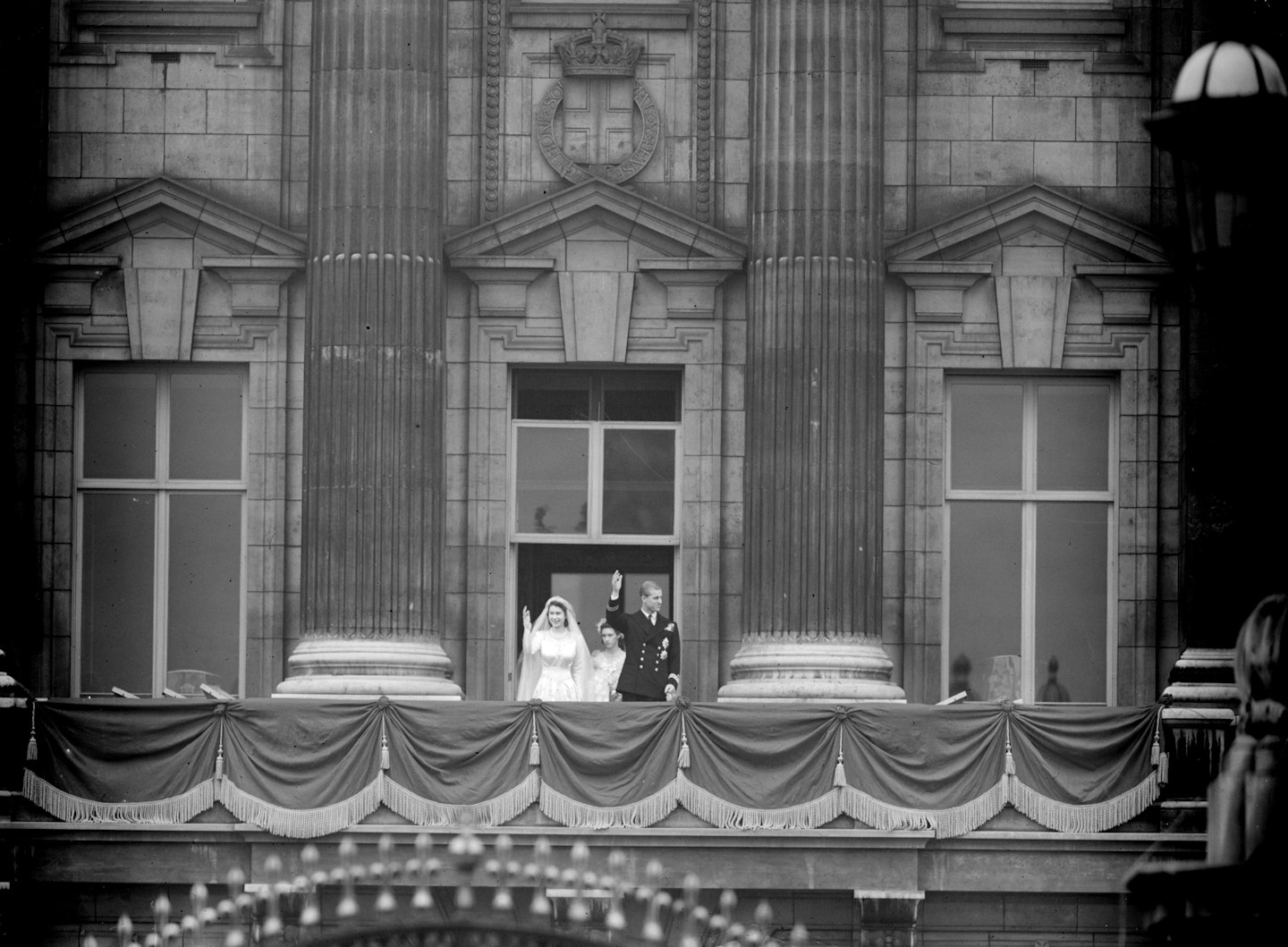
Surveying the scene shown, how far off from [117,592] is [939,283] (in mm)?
11060

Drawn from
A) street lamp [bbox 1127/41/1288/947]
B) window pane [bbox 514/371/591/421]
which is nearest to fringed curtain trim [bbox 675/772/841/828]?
window pane [bbox 514/371/591/421]

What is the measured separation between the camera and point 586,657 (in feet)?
93.1

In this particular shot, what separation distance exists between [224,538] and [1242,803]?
1960 centimetres

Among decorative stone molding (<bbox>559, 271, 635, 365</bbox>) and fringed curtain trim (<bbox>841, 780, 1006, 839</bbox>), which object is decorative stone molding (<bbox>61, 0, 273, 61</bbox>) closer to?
decorative stone molding (<bbox>559, 271, 635, 365</bbox>)

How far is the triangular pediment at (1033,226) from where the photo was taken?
3038 cm

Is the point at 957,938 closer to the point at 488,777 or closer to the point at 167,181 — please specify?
the point at 488,777

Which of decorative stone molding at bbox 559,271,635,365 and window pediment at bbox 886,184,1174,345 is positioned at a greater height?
window pediment at bbox 886,184,1174,345

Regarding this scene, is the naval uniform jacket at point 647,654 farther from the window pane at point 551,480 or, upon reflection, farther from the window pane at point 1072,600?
the window pane at point 1072,600

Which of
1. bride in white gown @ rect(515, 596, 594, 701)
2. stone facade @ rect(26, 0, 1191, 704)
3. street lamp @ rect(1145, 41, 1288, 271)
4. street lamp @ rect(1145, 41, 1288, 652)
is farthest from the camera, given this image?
stone facade @ rect(26, 0, 1191, 704)

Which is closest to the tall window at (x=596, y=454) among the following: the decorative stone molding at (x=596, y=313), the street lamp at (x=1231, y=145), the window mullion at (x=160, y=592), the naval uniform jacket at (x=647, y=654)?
the decorative stone molding at (x=596, y=313)

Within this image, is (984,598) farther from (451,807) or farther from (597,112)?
(451,807)

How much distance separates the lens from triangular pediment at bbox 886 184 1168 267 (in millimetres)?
30375

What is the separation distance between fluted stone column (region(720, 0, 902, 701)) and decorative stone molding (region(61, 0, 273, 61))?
6622 mm

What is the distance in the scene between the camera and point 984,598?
1198 inches
